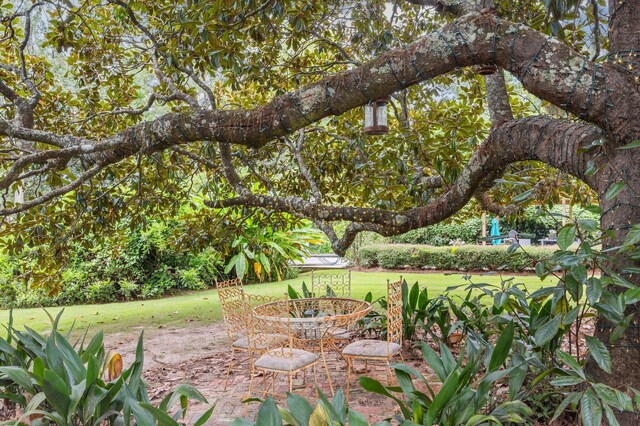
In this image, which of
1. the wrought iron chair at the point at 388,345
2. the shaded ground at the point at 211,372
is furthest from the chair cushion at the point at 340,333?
the wrought iron chair at the point at 388,345

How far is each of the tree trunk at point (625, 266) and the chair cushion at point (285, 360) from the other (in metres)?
2.21

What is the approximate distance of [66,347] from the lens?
2639mm

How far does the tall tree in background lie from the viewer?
2584 mm

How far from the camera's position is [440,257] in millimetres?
14422

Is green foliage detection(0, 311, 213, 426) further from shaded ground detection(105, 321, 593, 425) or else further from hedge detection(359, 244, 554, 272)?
hedge detection(359, 244, 554, 272)

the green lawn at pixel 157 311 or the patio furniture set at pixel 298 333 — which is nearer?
the patio furniture set at pixel 298 333

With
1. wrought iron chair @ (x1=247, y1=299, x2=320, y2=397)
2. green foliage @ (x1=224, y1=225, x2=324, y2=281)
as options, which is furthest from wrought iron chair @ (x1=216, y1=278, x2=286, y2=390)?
green foliage @ (x1=224, y1=225, x2=324, y2=281)

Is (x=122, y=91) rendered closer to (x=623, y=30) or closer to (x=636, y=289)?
(x=623, y=30)

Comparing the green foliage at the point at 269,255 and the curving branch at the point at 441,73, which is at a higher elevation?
the curving branch at the point at 441,73

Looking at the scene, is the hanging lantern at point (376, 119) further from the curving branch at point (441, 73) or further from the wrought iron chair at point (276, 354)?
the wrought iron chair at point (276, 354)

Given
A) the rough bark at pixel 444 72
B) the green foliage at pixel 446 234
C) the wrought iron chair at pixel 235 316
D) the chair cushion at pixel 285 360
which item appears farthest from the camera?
the green foliage at pixel 446 234

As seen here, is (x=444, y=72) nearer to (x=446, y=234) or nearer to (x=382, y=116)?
(x=382, y=116)

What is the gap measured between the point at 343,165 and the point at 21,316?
6686 millimetres

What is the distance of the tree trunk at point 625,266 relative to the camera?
2557mm
